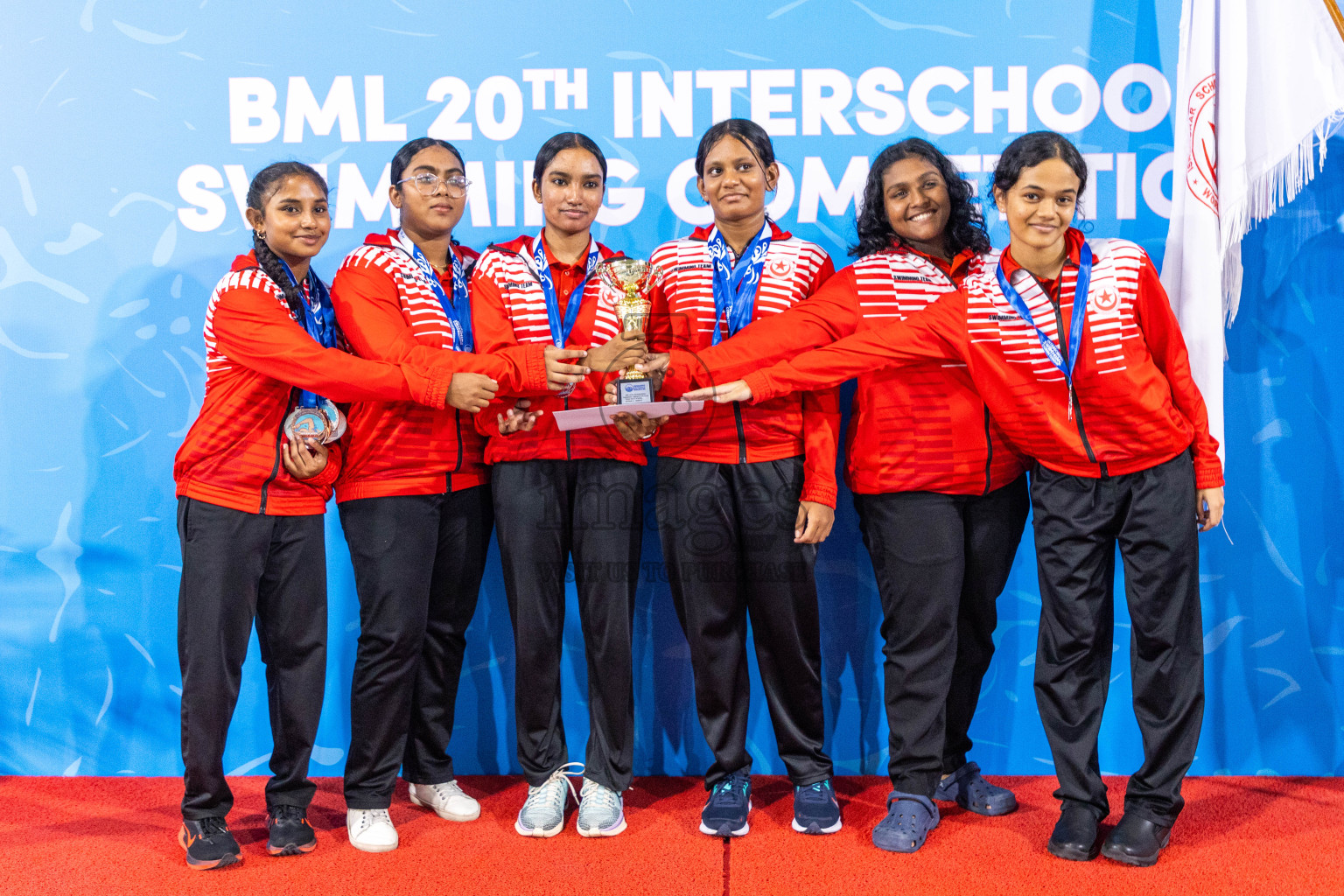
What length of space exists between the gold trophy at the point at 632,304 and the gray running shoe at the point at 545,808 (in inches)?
44.0

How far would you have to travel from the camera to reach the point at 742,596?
9.09ft

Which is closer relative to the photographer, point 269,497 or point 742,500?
point 269,497

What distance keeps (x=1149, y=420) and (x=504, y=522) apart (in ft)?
5.52

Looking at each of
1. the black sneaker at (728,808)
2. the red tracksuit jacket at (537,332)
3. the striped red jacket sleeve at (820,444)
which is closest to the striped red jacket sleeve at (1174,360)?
the striped red jacket sleeve at (820,444)

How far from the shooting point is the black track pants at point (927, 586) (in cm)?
266

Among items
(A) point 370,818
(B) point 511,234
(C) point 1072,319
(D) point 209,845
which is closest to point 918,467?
(C) point 1072,319

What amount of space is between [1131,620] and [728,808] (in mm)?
1171

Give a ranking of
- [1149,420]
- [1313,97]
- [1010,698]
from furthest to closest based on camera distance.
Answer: [1010,698] → [1313,97] → [1149,420]

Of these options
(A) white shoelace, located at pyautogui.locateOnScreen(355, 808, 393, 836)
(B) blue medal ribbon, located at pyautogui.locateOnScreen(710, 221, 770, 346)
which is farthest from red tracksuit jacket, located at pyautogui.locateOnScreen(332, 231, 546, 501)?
(A) white shoelace, located at pyautogui.locateOnScreen(355, 808, 393, 836)

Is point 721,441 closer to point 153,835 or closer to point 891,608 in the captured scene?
point 891,608

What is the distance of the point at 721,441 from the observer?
2703mm

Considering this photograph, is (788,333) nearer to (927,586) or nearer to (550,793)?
(927,586)

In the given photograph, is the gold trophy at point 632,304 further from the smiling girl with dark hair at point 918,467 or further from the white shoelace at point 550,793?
the white shoelace at point 550,793

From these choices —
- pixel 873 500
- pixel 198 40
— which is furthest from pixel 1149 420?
pixel 198 40
